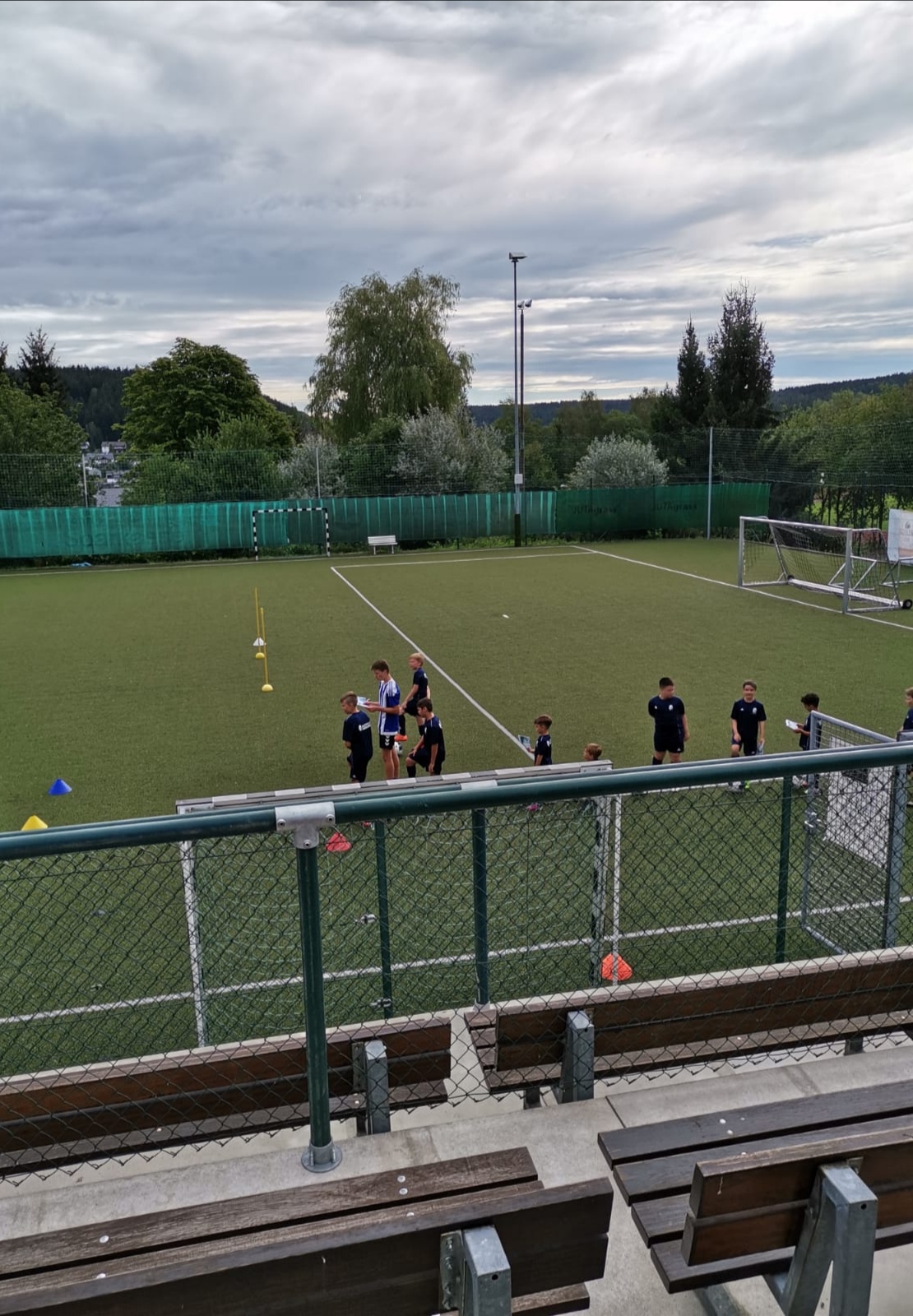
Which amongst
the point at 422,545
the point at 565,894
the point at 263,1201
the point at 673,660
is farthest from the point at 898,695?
the point at 422,545

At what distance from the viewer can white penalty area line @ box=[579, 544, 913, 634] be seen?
20.7 meters

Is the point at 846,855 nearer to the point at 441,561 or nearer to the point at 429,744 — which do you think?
the point at 429,744

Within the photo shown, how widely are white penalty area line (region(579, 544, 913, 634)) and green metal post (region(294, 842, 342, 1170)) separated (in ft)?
62.5

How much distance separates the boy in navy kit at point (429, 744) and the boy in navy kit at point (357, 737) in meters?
0.55

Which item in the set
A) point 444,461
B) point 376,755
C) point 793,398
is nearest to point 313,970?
point 376,755

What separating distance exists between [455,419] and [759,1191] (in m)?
44.6

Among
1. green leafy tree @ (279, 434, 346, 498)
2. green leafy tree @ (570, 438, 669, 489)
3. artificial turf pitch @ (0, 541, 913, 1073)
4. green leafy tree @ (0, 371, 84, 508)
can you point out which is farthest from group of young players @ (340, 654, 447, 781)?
green leafy tree @ (570, 438, 669, 489)

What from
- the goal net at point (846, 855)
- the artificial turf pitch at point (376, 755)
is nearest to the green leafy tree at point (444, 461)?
the artificial turf pitch at point (376, 755)

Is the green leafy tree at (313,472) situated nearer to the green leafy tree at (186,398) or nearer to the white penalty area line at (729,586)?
the white penalty area line at (729,586)

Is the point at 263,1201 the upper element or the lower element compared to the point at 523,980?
upper

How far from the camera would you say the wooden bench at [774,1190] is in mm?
2309

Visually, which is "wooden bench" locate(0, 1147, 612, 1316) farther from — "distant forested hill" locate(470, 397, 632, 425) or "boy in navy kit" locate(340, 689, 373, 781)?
"distant forested hill" locate(470, 397, 632, 425)

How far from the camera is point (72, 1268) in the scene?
2268 mm

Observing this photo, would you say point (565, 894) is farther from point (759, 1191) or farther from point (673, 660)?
point (673, 660)
